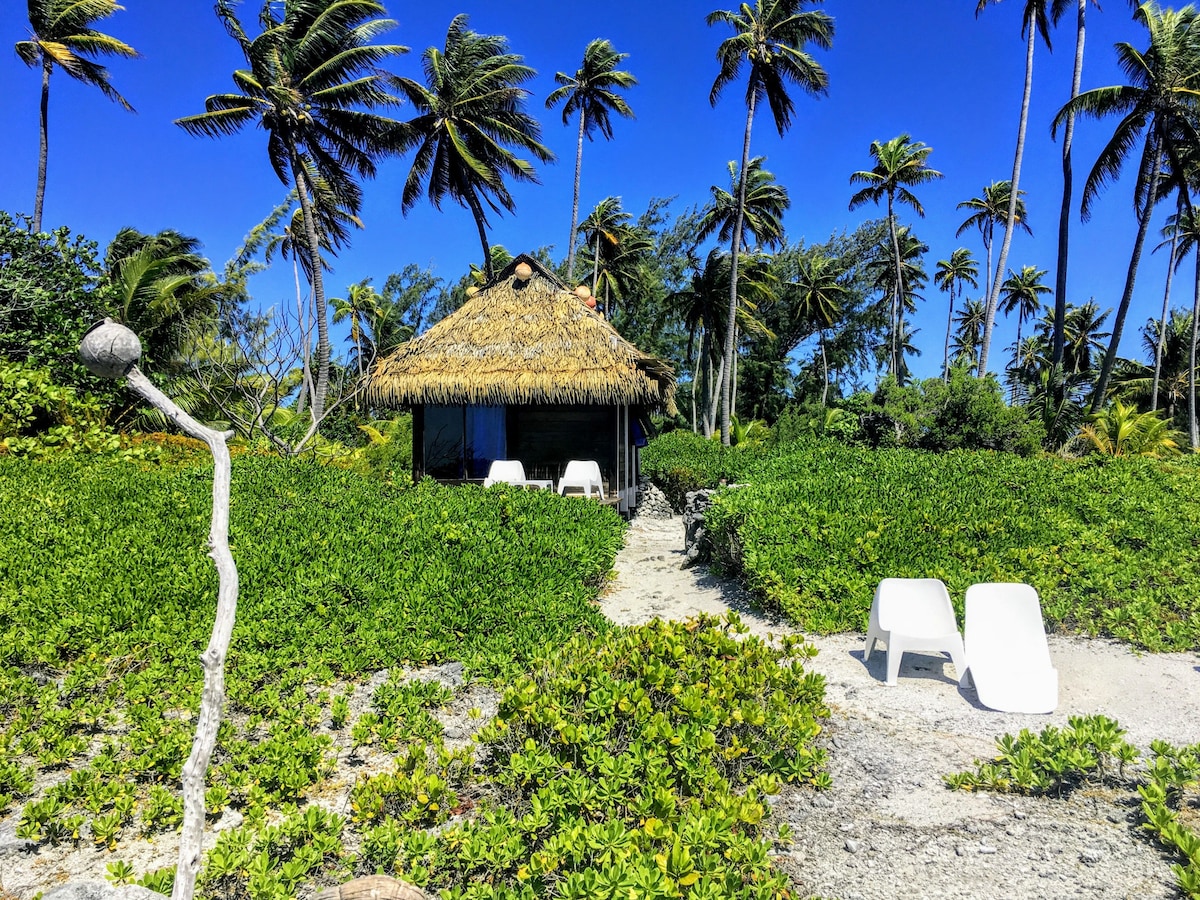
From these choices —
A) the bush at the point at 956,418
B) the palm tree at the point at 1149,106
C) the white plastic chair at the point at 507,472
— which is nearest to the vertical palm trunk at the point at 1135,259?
the palm tree at the point at 1149,106

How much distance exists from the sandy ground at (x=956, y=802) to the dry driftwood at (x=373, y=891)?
1.46m

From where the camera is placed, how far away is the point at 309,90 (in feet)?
49.4

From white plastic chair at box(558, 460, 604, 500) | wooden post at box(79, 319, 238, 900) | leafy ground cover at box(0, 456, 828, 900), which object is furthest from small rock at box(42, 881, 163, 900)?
white plastic chair at box(558, 460, 604, 500)

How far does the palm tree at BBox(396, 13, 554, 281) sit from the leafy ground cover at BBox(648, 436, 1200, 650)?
13.8 metres

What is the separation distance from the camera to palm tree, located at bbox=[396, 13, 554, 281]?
1822cm

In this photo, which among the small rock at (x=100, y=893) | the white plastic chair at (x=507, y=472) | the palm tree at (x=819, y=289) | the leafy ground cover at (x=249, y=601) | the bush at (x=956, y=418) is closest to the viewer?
the small rock at (x=100, y=893)

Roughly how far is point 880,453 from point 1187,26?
582 inches

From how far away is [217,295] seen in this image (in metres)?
17.3

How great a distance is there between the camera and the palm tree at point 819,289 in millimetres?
32188

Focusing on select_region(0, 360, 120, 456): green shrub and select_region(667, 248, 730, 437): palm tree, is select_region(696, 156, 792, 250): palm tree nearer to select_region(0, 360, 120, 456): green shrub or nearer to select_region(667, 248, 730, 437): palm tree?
select_region(667, 248, 730, 437): palm tree

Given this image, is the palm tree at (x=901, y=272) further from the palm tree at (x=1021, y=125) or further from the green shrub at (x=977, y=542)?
the green shrub at (x=977, y=542)

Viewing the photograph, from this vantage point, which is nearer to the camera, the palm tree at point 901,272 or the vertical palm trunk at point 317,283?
the vertical palm trunk at point 317,283

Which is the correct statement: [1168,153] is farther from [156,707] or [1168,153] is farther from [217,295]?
[217,295]

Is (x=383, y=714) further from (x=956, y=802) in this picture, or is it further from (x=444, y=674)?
(x=956, y=802)
